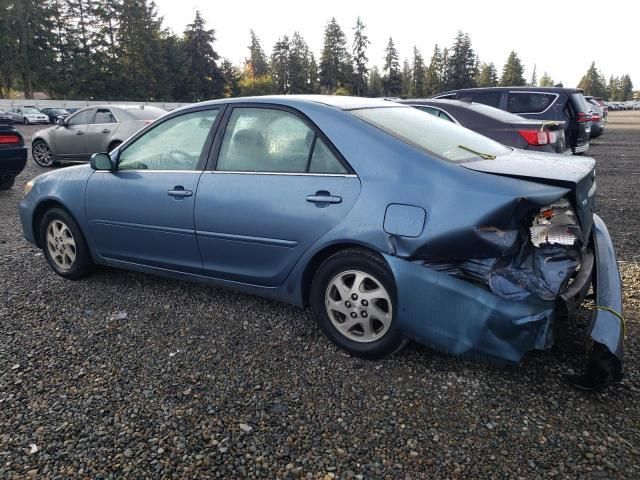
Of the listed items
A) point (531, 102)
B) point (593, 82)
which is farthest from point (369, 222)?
point (593, 82)

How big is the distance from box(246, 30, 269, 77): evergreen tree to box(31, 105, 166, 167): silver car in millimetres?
87642

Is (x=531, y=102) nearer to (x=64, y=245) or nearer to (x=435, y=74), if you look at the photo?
(x=64, y=245)

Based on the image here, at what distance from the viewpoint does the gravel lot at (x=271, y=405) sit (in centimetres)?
213

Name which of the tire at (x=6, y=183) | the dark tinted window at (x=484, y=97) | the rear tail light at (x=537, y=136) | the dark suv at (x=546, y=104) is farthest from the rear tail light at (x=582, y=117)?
the tire at (x=6, y=183)

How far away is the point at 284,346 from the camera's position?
314 cm

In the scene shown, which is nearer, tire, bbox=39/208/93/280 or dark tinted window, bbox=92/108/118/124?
tire, bbox=39/208/93/280

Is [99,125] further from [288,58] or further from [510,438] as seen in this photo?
[288,58]

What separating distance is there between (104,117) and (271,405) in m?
10.0

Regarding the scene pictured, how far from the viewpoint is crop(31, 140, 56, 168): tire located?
467 inches

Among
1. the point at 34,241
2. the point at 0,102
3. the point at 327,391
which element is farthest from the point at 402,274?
the point at 0,102

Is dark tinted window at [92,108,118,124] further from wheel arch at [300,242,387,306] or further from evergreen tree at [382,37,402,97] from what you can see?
evergreen tree at [382,37,402,97]

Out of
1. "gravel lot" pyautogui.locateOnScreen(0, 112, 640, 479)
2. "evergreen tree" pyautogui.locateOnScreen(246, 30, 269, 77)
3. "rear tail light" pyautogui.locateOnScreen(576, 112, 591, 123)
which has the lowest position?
"gravel lot" pyautogui.locateOnScreen(0, 112, 640, 479)

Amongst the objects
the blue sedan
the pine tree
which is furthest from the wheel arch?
the pine tree

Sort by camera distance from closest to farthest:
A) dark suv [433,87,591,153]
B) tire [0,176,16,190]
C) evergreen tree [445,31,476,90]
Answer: tire [0,176,16,190]
dark suv [433,87,591,153]
evergreen tree [445,31,476,90]
